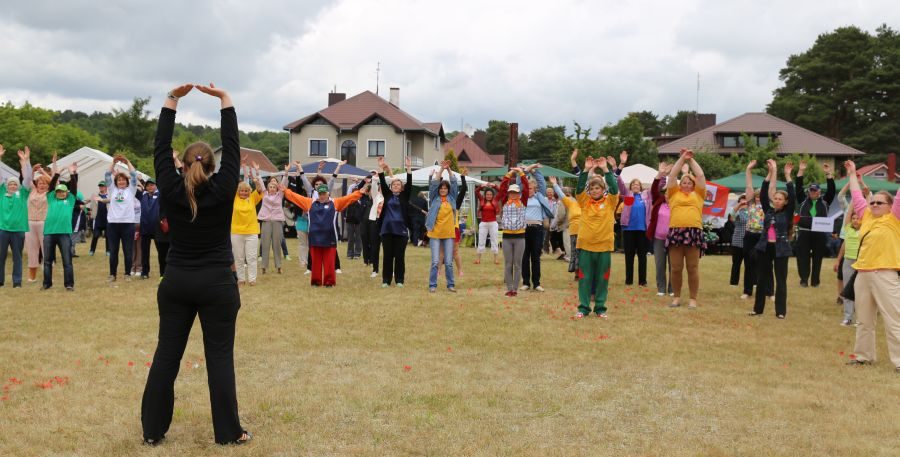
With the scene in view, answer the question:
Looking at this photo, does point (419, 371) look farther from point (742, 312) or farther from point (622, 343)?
point (742, 312)

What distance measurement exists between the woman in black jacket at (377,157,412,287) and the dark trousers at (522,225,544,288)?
2.20m

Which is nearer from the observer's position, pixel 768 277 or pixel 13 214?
pixel 768 277

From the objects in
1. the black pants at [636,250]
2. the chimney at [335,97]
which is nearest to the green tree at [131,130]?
the chimney at [335,97]

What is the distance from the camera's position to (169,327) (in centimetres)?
464

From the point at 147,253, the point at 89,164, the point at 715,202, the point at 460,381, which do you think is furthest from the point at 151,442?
the point at 89,164

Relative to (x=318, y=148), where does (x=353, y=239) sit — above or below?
below

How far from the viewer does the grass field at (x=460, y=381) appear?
5.04m

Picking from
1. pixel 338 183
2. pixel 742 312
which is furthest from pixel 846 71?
pixel 742 312

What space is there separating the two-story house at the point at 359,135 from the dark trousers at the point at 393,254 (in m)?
43.6

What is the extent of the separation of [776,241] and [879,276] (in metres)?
3.24

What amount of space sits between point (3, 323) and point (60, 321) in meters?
0.65

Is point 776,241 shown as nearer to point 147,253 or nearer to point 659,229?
point 659,229

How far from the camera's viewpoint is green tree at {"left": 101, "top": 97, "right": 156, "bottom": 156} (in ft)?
225

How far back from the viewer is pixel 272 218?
14.9 m
